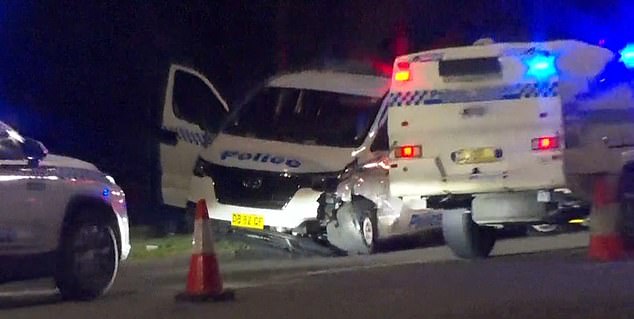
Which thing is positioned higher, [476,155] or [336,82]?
[336,82]

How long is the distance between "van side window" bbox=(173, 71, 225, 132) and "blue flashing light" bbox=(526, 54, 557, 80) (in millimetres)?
4656

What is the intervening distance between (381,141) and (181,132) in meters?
2.51

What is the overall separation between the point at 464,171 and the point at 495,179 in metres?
0.33

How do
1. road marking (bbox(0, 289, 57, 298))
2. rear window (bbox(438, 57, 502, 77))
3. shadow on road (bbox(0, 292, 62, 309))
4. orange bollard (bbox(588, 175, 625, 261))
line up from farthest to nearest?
rear window (bbox(438, 57, 502, 77))
orange bollard (bbox(588, 175, 625, 261))
road marking (bbox(0, 289, 57, 298))
shadow on road (bbox(0, 292, 62, 309))

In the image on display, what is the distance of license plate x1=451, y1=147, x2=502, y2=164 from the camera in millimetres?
14891

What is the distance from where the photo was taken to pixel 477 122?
1501 cm

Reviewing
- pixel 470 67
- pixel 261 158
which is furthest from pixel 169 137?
pixel 470 67

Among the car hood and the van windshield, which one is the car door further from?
the van windshield

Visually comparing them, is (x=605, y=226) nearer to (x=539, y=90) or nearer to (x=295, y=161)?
(x=539, y=90)

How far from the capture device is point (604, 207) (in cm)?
1446

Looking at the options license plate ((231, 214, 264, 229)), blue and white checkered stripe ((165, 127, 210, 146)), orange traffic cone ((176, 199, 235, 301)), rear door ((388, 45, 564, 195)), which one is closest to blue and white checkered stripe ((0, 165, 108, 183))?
orange traffic cone ((176, 199, 235, 301))

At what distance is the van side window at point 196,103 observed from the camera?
59.1 feet

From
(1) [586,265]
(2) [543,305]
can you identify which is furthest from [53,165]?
(1) [586,265]

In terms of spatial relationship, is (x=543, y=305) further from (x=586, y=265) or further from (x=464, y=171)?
(x=464, y=171)
